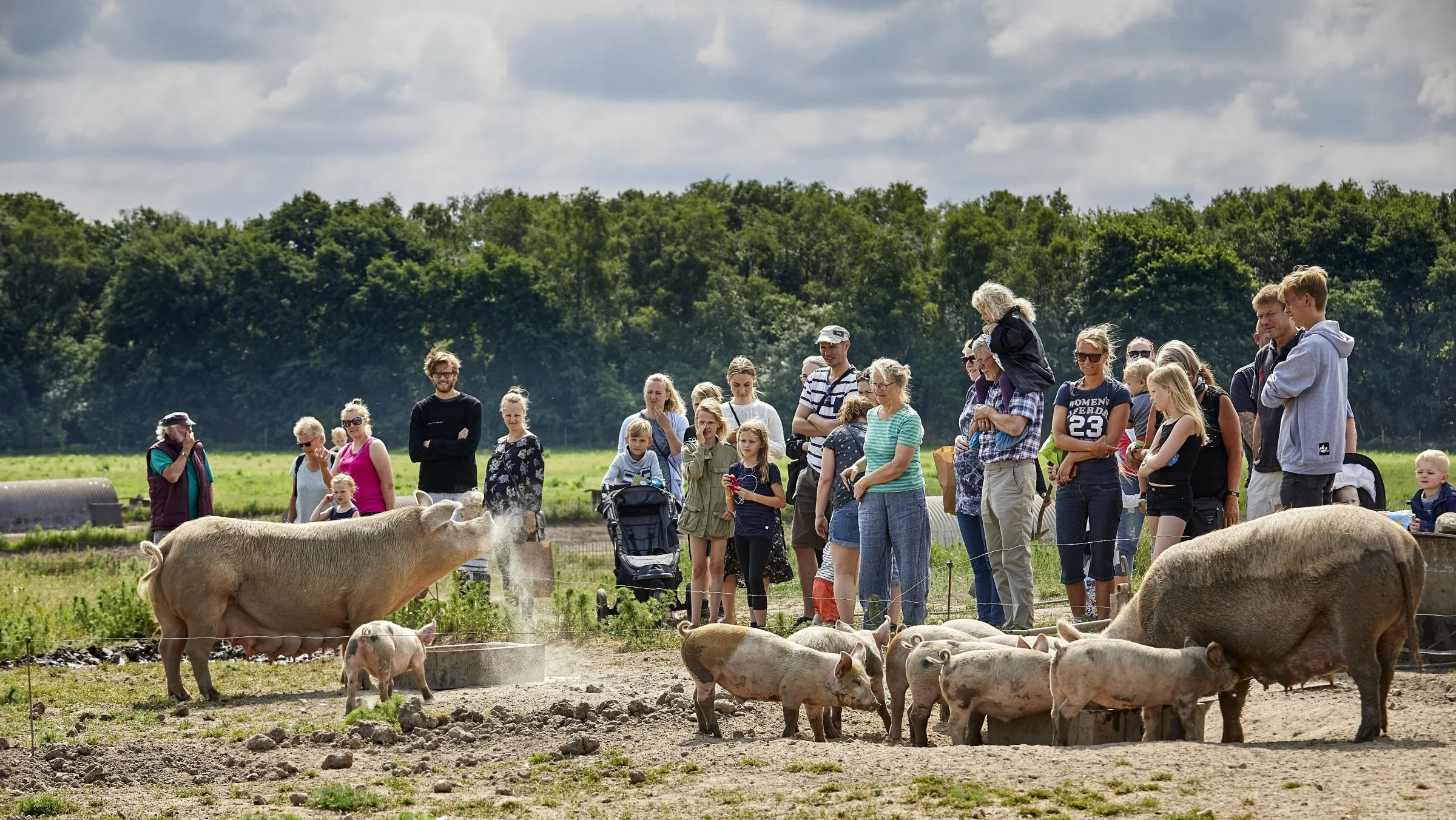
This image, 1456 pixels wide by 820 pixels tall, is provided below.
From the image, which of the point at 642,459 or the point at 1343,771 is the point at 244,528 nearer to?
the point at 642,459

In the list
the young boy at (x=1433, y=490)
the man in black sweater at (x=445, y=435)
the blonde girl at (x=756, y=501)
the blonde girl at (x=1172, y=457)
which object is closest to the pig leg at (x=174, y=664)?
the man in black sweater at (x=445, y=435)

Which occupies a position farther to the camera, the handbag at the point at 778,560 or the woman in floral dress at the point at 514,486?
the woman in floral dress at the point at 514,486

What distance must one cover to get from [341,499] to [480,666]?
248 cm

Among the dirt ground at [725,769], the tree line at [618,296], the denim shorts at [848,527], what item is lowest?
the dirt ground at [725,769]

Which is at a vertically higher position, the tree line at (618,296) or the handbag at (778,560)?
Answer: the tree line at (618,296)

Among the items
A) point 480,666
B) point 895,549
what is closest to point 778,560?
point 895,549

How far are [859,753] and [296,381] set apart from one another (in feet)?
243

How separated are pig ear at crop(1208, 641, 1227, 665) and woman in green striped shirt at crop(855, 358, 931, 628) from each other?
307cm

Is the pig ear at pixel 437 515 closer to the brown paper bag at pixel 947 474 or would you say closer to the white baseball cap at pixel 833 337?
the white baseball cap at pixel 833 337

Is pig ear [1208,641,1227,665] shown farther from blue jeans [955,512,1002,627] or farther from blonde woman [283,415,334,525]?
blonde woman [283,415,334,525]

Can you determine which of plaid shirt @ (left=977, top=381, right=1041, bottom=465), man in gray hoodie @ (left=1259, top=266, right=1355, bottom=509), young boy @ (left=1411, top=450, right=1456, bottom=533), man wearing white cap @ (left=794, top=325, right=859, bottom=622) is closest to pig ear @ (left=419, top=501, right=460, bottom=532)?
man wearing white cap @ (left=794, top=325, right=859, bottom=622)

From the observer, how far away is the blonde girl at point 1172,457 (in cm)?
979

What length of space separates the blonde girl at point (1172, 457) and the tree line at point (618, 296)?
48.1 metres

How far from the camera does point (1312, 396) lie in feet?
31.4
